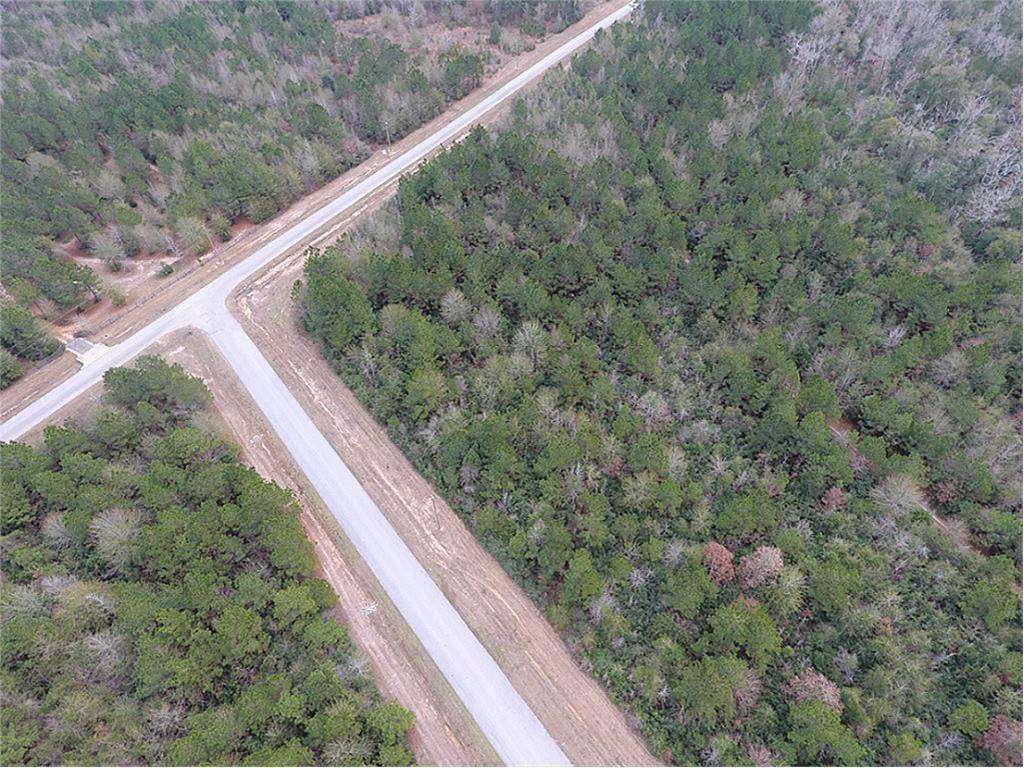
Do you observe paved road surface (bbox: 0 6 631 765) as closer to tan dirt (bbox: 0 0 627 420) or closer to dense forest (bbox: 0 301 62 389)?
tan dirt (bbox: 0 0 627 420)

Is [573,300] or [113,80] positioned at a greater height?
[113,80]

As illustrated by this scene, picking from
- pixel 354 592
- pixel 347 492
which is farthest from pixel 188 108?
pixel 354 592

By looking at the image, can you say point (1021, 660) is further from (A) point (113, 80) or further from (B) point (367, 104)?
(A) point (113, 80)

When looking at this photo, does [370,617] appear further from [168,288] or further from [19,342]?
[168,288]

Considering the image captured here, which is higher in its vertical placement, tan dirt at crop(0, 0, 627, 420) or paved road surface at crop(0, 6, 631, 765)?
tan dirt at crop(0, 0, 627, 420)

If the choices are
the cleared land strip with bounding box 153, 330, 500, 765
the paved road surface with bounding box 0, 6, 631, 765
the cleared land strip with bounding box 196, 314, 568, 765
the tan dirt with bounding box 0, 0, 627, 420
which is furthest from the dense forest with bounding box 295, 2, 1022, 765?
the tan dirt with bounding box 0, 0, 627, 420

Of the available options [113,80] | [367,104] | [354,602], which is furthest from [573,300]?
[113,80]
